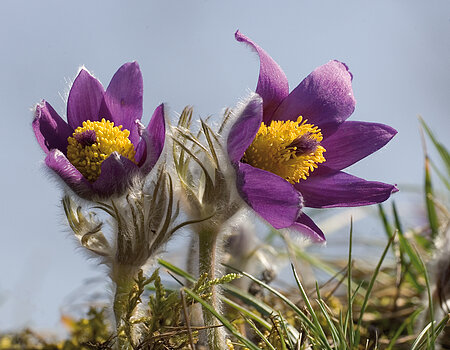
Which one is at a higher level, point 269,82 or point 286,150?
point 269,82

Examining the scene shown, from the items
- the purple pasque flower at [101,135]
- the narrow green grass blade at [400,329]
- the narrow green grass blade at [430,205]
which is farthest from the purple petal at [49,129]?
the narrow green grass blade at [430,205]

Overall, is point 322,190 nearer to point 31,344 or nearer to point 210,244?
point 210,244

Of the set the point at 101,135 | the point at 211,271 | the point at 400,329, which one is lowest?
the point at 400,329

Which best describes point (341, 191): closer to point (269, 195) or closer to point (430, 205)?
point (269, 195)

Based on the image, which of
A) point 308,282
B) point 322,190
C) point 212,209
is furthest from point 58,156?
point 308,282

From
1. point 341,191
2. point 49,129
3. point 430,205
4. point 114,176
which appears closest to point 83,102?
point 49,129

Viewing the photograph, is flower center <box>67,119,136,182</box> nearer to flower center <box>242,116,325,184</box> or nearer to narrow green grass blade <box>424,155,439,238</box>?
flower center <box>242,116,325,184</box>

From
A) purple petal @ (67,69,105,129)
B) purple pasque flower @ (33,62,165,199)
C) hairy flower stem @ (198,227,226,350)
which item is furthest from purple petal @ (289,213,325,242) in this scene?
purple petal @ (67,69,105,129)
